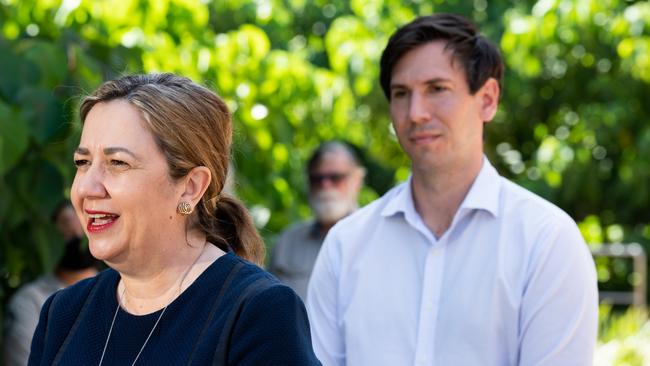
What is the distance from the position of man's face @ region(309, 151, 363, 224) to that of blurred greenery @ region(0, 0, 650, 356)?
0.23 meters

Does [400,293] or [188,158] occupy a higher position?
[188,158]

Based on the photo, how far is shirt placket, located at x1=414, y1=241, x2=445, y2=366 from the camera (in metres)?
2.82

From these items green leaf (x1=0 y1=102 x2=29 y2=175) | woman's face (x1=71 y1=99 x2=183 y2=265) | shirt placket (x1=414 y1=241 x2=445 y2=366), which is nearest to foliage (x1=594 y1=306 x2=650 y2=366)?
green leaf (x1=0 y1=102 x2=29 y2=175)

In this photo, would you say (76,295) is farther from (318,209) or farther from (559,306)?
(318,209)

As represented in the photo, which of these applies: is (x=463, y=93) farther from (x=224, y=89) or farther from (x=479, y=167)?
(x=224, y=89)

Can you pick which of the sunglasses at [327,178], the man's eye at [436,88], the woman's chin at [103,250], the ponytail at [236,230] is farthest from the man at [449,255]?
the sunglasses at [327,178]

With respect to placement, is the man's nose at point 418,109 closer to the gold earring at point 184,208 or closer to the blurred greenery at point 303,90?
the blurred greenery at point 303,90

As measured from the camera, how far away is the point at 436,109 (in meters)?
3.06

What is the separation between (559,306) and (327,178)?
3650mm

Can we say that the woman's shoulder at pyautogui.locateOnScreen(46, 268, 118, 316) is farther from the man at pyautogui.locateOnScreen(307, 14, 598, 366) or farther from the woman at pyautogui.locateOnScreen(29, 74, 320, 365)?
the man at pyautogui.locateOnScreen(307, 14, 598, 366)

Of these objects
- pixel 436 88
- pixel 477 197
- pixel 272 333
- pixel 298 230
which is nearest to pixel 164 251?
pixel 272 333

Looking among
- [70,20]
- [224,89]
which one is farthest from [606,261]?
[70,20]

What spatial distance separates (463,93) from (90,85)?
2.27 meters

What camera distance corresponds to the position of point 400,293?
2.94m
